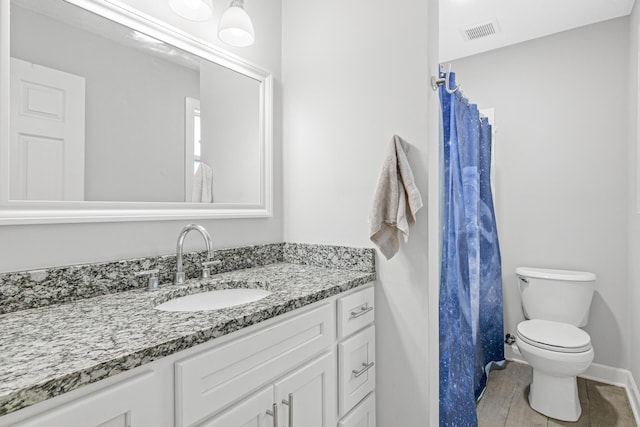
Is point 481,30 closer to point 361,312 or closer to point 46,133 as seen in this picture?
point 361,312

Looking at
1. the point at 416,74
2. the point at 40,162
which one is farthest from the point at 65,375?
the point at 416,74

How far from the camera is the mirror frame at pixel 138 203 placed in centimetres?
103

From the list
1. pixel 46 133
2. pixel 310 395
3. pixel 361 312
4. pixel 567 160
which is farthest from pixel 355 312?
pixel 567 160

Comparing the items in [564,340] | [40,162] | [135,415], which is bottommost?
[564,340]

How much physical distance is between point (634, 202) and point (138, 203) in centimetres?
266

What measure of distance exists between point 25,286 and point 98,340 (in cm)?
44

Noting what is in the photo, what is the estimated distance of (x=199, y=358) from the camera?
0.85 m

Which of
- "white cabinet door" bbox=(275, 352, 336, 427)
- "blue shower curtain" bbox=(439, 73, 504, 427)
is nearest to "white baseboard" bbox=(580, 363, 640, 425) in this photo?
"blue shower curtain" bbox=(439, 73, 504, 427)

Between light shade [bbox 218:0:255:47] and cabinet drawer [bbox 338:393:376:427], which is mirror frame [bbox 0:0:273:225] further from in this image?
cabinet drawer [bbox 338:393:376:427]

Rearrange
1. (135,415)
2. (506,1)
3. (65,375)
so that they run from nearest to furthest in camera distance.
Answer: (65,375), (135,415), (506,1)

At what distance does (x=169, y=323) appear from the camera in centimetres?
90

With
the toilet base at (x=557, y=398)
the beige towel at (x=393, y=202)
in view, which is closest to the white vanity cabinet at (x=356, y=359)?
the beige towel at (x=393, y=202)

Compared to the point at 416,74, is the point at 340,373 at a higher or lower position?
lower

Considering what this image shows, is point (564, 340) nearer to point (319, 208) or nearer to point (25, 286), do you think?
point (319, 208)
